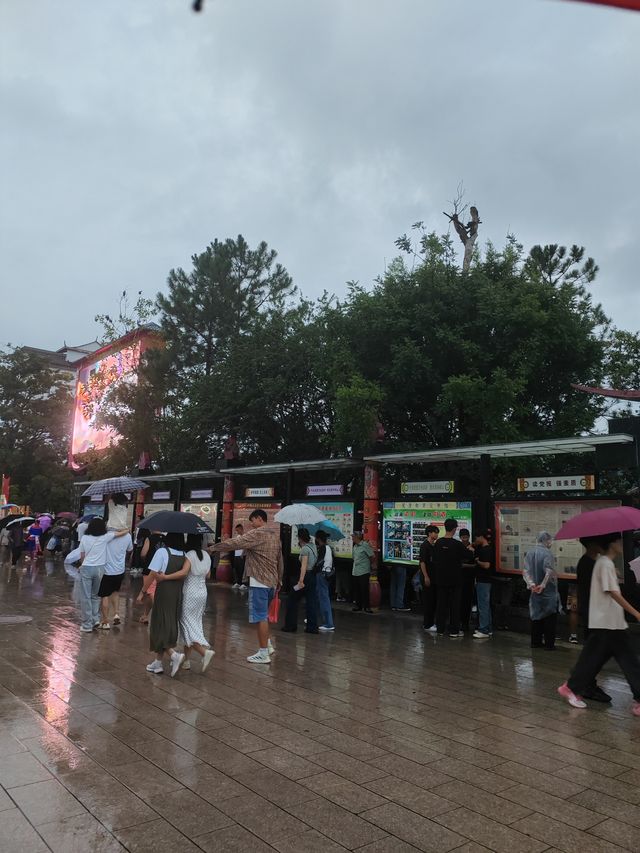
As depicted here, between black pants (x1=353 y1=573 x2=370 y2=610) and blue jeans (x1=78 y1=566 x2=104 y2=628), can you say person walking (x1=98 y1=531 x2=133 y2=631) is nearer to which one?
blue jeans (x1=78 y1=566 x2=104 y2=628)

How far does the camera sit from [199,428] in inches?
900

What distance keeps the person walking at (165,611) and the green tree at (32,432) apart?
34036 millimetres

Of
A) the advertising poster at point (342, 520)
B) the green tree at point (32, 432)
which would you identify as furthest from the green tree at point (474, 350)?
the green tree at point (32, 432)

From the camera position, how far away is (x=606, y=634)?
5.85m

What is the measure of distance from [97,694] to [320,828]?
3285 mm

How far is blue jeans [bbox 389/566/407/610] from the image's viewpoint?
43.0 ft

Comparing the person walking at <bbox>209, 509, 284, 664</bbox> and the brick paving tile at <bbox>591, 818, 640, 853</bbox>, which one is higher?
the person walking at <bbox>209, 509, 284, 664</bbox>

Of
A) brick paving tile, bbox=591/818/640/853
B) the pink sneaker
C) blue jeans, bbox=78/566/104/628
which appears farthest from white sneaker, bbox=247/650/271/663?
brick paving tile, bbox=591/818/640/853

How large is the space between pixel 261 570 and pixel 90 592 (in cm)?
314

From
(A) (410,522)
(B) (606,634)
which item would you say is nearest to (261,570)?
(B) (606,634)

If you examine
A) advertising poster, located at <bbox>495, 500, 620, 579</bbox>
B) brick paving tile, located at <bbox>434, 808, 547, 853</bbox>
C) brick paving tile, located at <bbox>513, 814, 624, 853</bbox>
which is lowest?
brick paving tile, located at <bbox>513, 814, 624, 853</bbox>

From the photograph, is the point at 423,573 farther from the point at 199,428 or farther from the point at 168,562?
the point at 199,428

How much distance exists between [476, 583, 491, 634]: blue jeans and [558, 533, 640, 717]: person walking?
13.0 ft

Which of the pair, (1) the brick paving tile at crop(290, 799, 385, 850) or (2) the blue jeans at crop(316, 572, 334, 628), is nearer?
(1) the brick paving tile at crop(290, 799, 385, 850)
